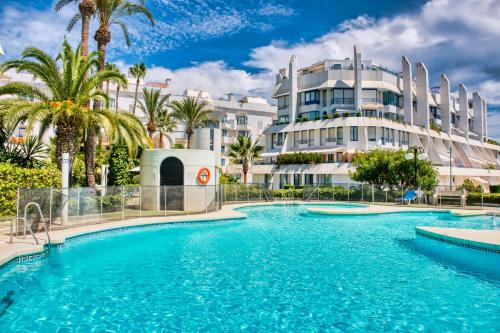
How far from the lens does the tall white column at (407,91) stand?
5047 centimetres

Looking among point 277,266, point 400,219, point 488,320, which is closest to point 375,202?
point 400,219

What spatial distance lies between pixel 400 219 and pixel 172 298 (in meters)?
→ 20.2

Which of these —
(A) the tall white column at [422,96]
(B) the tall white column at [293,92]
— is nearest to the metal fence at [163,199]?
(A) the tall white column at [422,96]

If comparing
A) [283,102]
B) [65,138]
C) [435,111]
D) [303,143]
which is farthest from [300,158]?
[65,138]

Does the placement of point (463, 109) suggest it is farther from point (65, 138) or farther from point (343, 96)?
point (65, 138)

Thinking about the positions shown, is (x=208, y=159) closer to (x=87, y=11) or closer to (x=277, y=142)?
(x=87, y=11)

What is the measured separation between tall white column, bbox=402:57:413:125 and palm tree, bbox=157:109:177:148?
106ft

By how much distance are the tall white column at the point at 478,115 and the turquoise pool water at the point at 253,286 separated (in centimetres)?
6137

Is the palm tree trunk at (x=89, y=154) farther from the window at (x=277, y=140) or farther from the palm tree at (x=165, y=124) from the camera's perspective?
the window at (x=277, y=140)

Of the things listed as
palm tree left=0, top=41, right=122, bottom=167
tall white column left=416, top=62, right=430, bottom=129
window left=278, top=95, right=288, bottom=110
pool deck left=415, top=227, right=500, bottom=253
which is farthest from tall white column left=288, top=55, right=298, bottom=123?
pool deck left=415, top=227, right=500, bottom=253

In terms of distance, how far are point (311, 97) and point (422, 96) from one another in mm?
15538

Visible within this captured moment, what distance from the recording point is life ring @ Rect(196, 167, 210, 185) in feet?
83.0

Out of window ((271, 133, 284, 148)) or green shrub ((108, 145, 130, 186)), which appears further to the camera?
window ((271, 133, 284, 148))

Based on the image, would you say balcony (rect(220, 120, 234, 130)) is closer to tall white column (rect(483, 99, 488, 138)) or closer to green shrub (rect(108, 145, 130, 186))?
green shrub (rect(108, 145, 130, 186))
